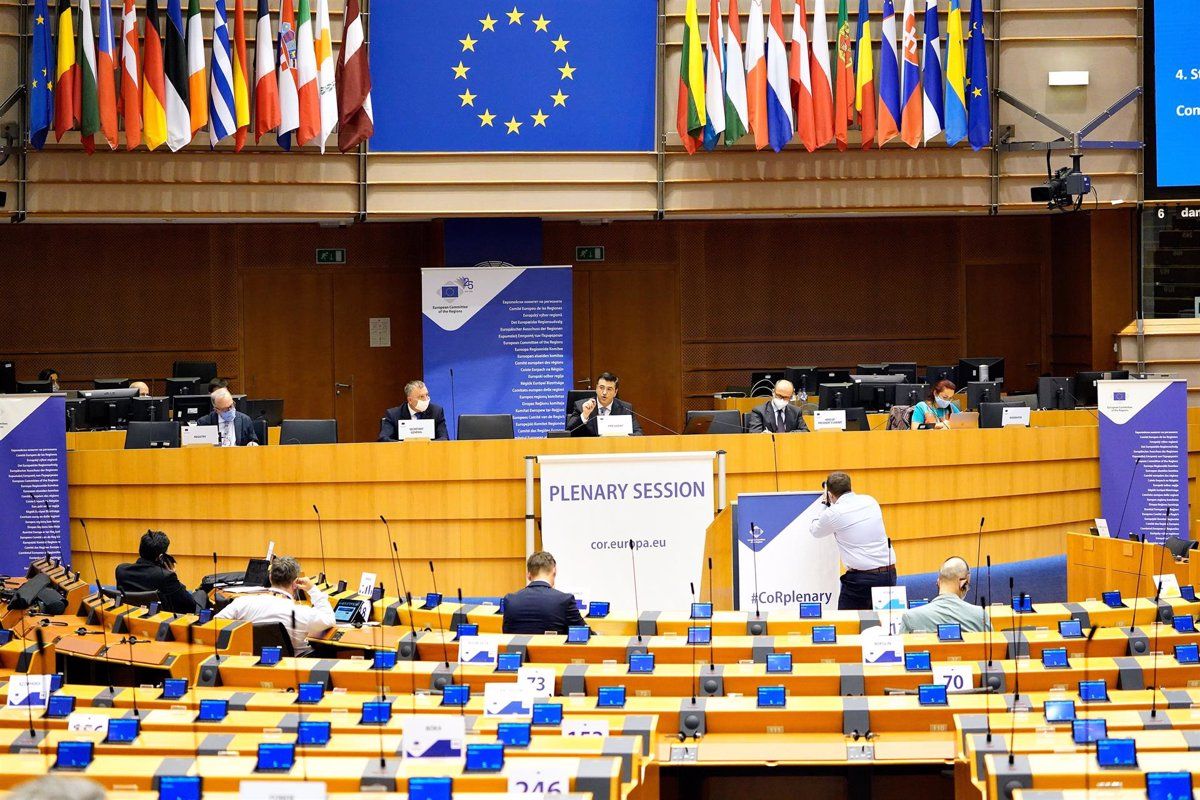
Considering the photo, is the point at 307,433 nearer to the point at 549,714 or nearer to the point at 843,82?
the point at 549,714

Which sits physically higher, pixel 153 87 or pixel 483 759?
pixel 153 87

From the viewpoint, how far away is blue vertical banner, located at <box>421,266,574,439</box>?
1397 cm

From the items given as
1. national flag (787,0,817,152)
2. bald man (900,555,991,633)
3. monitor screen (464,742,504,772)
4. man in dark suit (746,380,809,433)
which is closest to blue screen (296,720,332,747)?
monitor screen (464,742,504,772)

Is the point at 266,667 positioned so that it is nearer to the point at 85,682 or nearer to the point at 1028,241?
the point at 85,682

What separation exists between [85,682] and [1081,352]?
11.6 meters

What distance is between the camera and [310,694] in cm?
572

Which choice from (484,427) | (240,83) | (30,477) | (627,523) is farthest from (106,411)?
(627,523)

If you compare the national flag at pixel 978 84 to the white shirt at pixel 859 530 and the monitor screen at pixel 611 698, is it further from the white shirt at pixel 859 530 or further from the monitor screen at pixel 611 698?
the monitor screen at pixel 611 698

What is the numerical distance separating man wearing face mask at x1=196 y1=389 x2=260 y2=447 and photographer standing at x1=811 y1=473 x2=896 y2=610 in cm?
449

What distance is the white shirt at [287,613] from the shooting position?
7.18 metres

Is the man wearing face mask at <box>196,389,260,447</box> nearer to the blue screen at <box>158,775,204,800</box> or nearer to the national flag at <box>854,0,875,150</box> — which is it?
the national flag at <box>854,0,875,150</box>

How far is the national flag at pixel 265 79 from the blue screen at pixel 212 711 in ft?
28.2

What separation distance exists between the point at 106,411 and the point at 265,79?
3419 mm

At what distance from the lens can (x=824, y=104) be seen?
1364 centimetres
